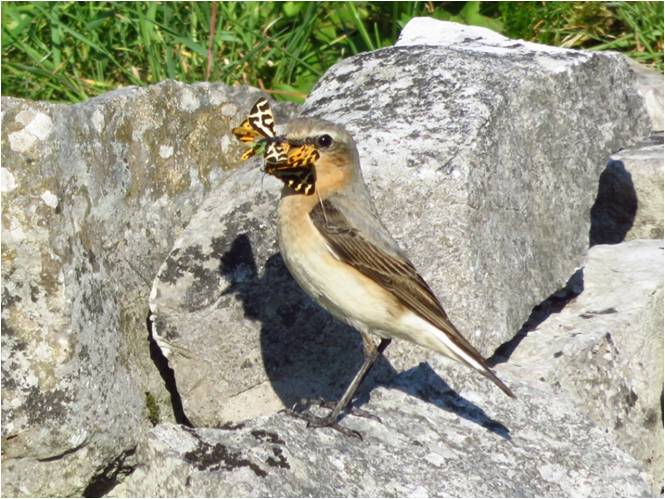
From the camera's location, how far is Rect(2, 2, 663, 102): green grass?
372 inches

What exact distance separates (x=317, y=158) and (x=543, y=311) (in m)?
2.18

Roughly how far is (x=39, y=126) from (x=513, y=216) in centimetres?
265

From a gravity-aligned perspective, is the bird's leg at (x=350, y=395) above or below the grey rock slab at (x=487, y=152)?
below

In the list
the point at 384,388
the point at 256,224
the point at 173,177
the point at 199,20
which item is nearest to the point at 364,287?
the point at 384,388

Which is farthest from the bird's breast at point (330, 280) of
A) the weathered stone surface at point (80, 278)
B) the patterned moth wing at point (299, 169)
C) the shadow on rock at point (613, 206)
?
the shadow on rock at point (613, 206)

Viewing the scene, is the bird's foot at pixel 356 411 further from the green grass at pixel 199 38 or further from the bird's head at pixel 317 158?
the green grass at pixel 199 38

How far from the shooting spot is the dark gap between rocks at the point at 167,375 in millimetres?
7484

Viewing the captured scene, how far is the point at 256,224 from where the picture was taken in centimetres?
748

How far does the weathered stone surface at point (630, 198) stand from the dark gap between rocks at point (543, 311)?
100 cm

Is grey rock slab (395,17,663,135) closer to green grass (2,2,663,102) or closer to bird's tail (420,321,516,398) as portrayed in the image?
green grass (2,2,663,102)

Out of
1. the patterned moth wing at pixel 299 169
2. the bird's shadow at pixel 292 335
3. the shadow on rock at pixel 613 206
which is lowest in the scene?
the shadow on rock at pixel 613 206

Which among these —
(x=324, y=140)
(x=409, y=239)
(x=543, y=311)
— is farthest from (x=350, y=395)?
(x=543, y=311)

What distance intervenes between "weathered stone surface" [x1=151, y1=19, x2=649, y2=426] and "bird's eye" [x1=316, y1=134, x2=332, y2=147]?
58 centimetres

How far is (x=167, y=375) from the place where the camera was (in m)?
7.59
